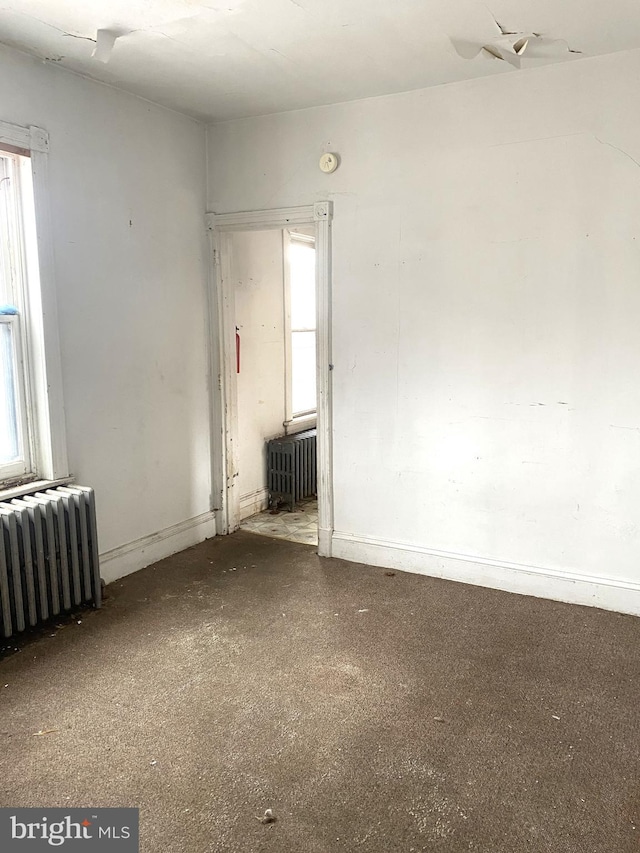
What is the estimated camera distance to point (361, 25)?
275 centimetres

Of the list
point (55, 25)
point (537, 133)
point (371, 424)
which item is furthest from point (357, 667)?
point (55, 25)

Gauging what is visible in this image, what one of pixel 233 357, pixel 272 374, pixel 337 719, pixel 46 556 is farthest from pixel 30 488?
pixel 272 374

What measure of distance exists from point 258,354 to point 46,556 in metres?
2.38

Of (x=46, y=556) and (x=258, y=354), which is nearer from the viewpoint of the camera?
(x=46, y=556)

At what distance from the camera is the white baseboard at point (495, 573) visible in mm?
3396

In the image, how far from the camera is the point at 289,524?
4895 millimetres

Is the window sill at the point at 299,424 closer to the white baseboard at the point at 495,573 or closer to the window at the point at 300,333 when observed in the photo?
the window at the point at 300,333

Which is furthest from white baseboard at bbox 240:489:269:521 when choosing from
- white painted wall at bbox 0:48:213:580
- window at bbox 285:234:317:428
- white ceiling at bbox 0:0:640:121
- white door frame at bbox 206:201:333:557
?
white ceiling at bbox 0:0:640:121

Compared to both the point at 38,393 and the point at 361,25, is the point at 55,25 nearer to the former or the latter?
the point at 361,25

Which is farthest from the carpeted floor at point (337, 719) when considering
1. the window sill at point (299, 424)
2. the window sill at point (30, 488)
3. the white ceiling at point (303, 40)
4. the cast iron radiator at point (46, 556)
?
the white ceiling at point (303, 40)

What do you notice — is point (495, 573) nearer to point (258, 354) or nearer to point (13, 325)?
point (258, 354)

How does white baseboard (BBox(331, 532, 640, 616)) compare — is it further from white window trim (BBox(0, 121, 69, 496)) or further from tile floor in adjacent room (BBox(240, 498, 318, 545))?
white window trim (BBox(0, 121, 69, 496))

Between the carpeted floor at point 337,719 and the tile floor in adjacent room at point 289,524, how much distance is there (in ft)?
3.04

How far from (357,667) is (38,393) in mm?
2073
